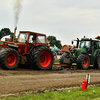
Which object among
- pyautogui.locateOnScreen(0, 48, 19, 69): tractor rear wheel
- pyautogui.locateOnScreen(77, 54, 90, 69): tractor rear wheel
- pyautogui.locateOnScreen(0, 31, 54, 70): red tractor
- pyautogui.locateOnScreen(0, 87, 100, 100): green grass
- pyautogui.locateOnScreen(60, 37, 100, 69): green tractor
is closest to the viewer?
pyautogui.locateOnScreen(0, 87, 100, 100): green grass

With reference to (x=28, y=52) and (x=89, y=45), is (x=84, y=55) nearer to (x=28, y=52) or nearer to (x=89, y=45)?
(x=89, y=45)

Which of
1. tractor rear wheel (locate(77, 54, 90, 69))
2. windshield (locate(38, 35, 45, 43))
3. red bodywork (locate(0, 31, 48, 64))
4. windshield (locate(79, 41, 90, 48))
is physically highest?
windshield (locate(38, 35, 45, 43))

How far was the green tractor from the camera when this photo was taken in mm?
13438

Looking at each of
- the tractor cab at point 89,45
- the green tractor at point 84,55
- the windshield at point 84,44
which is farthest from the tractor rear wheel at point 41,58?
the windshield at point 84,44

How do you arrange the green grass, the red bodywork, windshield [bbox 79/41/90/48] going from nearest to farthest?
1. the green grass
2. the red bodywork
3. windshield [bbox 79/41/90/48]

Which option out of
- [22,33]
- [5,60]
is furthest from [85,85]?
[22,33]

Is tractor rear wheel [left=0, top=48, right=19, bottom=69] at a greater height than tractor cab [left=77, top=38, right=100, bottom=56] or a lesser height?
lesser

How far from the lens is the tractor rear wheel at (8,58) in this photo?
9695 mm

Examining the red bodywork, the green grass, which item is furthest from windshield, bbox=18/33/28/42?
the green grass

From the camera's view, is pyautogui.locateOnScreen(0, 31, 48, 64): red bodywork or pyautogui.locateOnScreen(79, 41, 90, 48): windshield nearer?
pyautogui.locateOnScreen(0, 31, 48, 64): red bodywork

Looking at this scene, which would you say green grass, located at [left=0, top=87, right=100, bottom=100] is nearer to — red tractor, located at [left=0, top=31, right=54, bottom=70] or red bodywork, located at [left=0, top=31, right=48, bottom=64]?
red tractor, located at [left=0, top=31, right=54, bottom=70]

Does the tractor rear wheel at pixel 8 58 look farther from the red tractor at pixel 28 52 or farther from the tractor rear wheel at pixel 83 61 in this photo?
the tractor rear wheel at pixel 83 61

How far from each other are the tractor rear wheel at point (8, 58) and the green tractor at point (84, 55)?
4569 mm

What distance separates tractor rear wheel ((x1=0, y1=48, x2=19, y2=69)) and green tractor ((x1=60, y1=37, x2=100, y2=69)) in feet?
15.0
